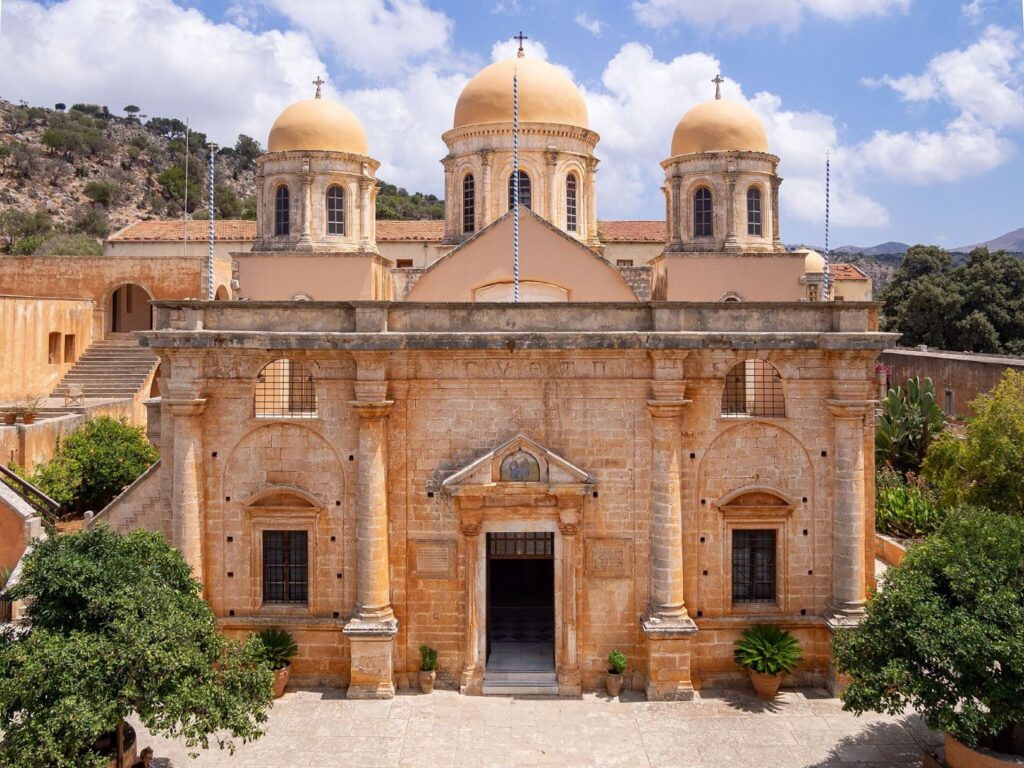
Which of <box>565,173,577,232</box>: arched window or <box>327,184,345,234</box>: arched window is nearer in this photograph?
<box>565,173,577,232</box>: arched window

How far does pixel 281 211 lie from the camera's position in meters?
23.9

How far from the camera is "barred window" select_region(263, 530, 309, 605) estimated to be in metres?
14.0

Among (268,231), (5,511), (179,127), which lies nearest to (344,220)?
(268,231)

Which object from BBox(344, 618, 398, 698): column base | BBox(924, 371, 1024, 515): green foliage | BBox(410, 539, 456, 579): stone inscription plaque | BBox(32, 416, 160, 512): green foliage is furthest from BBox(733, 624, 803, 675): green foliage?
BBox(32, 416, 160, 512): green foliage

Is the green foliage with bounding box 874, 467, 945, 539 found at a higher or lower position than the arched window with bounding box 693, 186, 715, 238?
lower

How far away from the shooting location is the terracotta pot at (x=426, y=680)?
13523 mm

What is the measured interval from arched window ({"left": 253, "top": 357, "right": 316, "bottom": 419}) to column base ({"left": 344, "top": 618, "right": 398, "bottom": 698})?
4.14 meters

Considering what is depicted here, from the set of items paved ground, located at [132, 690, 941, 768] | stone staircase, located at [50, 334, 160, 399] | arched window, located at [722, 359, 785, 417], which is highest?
stone staircase, located at [50, 334, 160, 399]

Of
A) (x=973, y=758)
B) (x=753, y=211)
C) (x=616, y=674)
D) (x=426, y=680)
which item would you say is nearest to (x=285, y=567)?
(x=426, y=680)

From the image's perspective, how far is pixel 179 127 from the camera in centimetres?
9075

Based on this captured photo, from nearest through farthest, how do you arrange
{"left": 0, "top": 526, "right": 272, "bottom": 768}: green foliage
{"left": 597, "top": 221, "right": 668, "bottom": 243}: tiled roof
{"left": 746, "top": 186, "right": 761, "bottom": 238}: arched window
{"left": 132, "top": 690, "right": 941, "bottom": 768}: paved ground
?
{"left": 0, "top": 526, "right": 272, "bottom": 768}: green foliage
{"left": 132, "top": 690, "right": 941, "bottom": 768}: paved ground
{"left": 746, "top": 186, "right": 761, "bottom": 238}: arched window
{"left": 597, "top": 221, "right": 668, "bottom": 243}: tiled roof

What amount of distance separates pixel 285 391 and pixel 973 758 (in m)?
12.8

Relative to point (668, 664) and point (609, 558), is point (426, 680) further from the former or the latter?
point (668, 664)

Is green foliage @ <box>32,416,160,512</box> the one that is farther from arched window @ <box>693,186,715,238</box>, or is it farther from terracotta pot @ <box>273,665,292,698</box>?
arched window @ <box>693,186,715,238</box>
